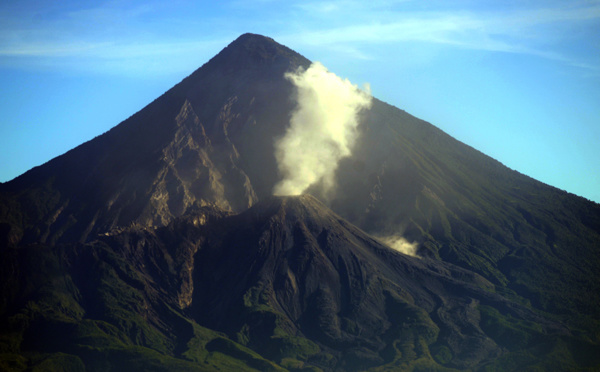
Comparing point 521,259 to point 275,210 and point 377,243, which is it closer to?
point 377,243

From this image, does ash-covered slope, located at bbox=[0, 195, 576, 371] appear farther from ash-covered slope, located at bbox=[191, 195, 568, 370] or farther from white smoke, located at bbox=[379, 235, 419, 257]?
white smoke, located at bbox=[379, 235, 419, 257]

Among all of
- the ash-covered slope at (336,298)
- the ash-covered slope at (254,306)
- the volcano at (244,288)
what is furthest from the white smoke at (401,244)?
→ the ash-covered slope at (254,306)

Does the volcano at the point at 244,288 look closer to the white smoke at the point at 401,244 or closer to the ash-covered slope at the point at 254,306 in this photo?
the ash-covered slope at the point at 254,306

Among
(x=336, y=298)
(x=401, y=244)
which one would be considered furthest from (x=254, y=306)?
(x=401, y=244)

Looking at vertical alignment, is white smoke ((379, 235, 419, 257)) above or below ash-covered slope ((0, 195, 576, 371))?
above

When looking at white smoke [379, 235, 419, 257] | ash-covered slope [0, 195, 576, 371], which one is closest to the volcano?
ash-covered slope [0, 195, 576, 371]

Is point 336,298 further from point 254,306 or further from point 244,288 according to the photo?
point 244,288

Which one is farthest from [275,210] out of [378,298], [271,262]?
[378,298]
